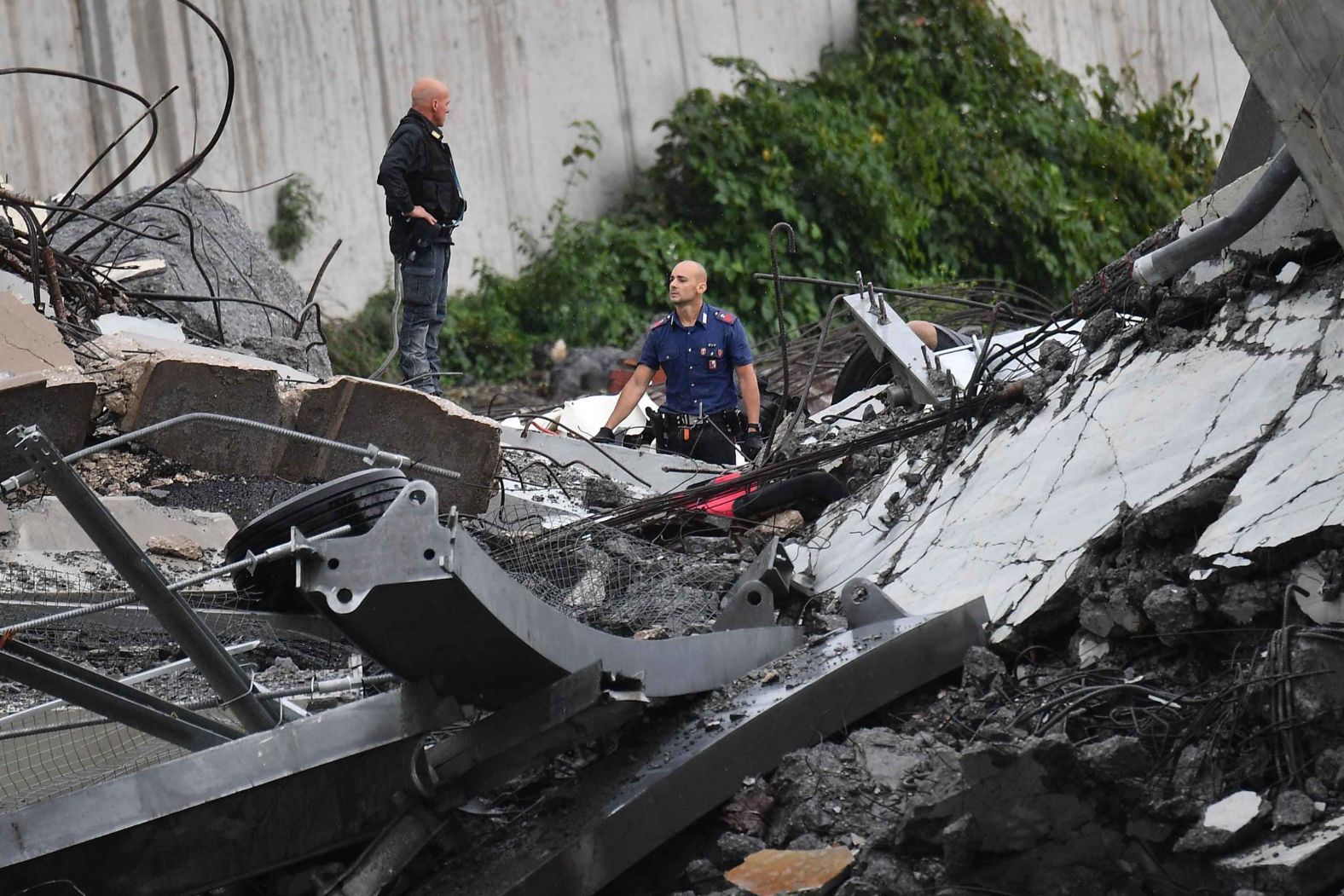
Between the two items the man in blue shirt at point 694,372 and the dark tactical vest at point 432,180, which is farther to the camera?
the dark tactical vest at point 432,180

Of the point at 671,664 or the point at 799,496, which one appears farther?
the point at 799,496

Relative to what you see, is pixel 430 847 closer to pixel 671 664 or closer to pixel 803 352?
pixel 671 664

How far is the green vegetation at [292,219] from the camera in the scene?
12.6 meters

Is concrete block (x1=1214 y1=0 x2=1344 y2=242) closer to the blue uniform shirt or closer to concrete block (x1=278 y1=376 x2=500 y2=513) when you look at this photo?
concrete block (x1=278 y1=376 x2=500 y2=513)

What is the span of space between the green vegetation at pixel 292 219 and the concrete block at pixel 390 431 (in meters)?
7.20

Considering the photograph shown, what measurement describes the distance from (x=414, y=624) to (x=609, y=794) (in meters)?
0.78

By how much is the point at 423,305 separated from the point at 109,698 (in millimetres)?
5818

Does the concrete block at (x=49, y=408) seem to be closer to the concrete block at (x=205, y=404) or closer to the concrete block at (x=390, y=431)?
the concrete block at (x=205, y=404)

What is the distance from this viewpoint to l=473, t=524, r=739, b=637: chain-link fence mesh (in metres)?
4.30

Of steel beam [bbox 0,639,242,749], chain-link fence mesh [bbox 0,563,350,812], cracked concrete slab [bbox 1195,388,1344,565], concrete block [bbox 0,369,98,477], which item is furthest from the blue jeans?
cracked concrete slab [bbox 1195,388,1344,565]

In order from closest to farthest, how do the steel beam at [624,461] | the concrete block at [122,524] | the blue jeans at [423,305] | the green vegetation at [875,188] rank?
the concrete block at [122,524] → the steel beam at [624,461] → the blue jeans at [423,305] → the green vegetation at [875,188]

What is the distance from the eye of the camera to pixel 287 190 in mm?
12609

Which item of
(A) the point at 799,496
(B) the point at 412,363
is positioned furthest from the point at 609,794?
(B) the point at 412,363

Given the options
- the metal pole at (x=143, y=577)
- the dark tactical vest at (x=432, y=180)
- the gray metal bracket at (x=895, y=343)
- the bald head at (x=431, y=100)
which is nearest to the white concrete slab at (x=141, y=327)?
the dark tactical vest at (x=432, y=180)
